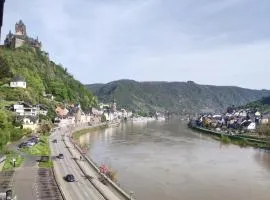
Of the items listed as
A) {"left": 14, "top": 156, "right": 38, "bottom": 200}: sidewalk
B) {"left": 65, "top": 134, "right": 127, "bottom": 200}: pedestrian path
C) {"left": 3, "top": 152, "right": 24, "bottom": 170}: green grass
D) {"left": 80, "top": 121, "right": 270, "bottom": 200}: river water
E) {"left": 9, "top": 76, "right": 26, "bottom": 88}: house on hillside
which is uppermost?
{"left": 9, "top": 76, "right": 26, "bottom": 88}: house on hillside

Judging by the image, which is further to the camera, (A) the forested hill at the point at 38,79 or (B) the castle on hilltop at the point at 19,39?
(B) the castle on hilltop at the point at 19,39

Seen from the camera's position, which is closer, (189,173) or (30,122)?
(189,173)

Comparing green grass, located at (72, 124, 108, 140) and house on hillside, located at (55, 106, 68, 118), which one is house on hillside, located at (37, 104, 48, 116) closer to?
green grass, located at (72, 124, 108, 140)

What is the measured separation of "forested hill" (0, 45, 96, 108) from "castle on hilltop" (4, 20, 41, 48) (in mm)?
2790

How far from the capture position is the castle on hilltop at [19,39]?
467 feet

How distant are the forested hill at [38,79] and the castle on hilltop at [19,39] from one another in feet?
9.15

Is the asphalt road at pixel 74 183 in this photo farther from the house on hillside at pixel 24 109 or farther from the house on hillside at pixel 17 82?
the house on hillside at pixel 17 82

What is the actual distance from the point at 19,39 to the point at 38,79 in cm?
2450

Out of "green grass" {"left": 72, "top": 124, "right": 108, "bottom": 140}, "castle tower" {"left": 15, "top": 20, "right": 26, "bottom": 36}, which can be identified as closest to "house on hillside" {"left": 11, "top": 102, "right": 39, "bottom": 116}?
"green grass" {"left": 72, "top": 124, "right": 108, "bottom": 140}

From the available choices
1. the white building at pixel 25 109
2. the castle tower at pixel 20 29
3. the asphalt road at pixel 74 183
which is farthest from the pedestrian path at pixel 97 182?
the castle tower at pixel 20 29

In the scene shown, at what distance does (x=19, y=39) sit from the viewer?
472 feet

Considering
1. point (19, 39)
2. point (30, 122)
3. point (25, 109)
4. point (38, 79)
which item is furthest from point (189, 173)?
point (19, 39)

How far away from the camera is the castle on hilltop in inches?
5600

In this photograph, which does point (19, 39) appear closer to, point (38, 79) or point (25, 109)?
point (38, 79)
